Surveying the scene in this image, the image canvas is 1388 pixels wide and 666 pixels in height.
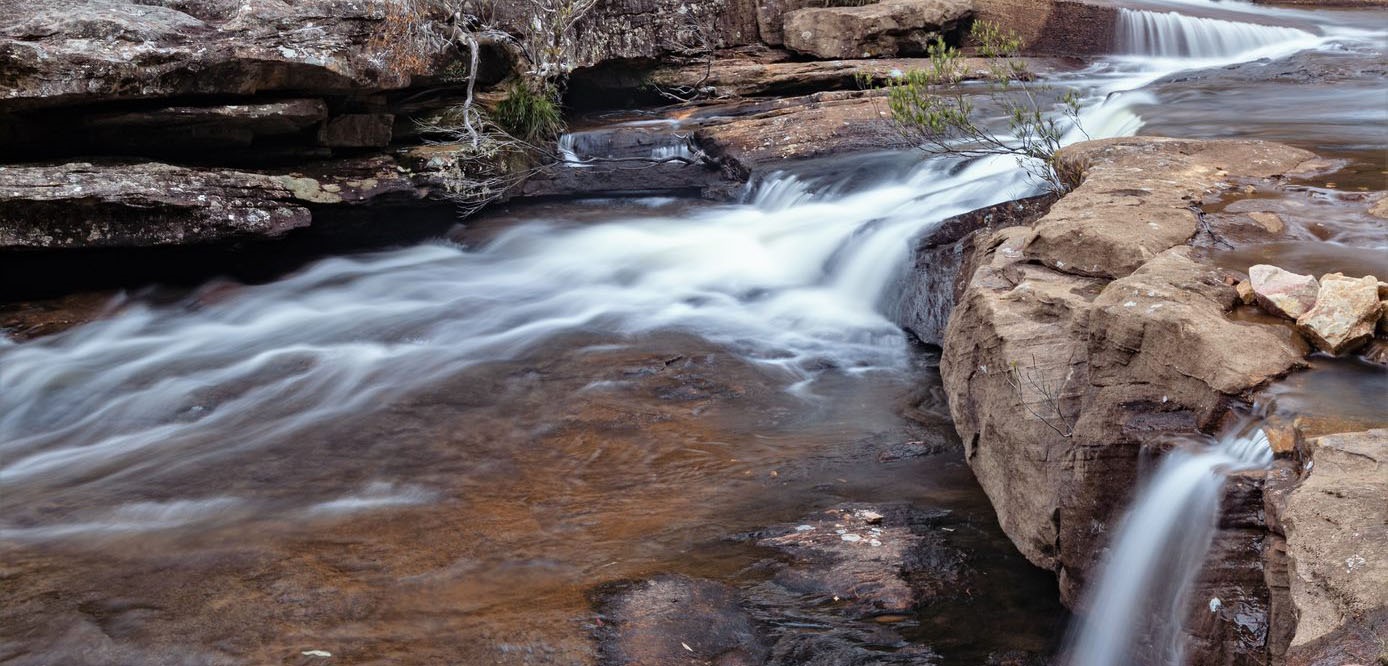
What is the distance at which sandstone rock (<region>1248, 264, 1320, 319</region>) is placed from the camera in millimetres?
3768

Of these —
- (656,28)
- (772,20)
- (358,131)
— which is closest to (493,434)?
(358,131)

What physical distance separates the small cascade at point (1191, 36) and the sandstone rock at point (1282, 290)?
1053 cm

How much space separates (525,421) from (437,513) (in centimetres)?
129

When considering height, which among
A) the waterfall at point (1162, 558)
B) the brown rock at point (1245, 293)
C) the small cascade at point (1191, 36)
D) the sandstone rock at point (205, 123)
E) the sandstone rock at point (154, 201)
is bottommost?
the waterfall at point (1162, 558)

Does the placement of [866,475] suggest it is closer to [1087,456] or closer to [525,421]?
[1087,456]

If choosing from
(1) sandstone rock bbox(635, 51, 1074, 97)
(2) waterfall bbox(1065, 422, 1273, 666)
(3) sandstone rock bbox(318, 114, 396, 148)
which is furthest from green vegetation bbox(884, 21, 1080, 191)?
(3) sandstone rock bbox(318, 114, 396, 148)

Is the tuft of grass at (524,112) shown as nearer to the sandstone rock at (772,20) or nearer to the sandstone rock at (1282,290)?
the sandstone rock at (772,20)

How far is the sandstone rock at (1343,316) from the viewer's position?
138 inches

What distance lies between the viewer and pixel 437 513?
4.77m

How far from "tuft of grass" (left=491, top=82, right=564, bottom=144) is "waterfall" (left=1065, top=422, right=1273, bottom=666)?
27.7 feet

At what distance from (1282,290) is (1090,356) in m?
0.72

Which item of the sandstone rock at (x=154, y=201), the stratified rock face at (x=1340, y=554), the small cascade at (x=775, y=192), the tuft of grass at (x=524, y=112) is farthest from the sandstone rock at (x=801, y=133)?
the stratified rock face at (x=1340, y=554)

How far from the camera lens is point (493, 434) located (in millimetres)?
5805

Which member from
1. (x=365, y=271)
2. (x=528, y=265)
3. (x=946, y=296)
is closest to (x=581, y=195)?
(x=528, y=265)
